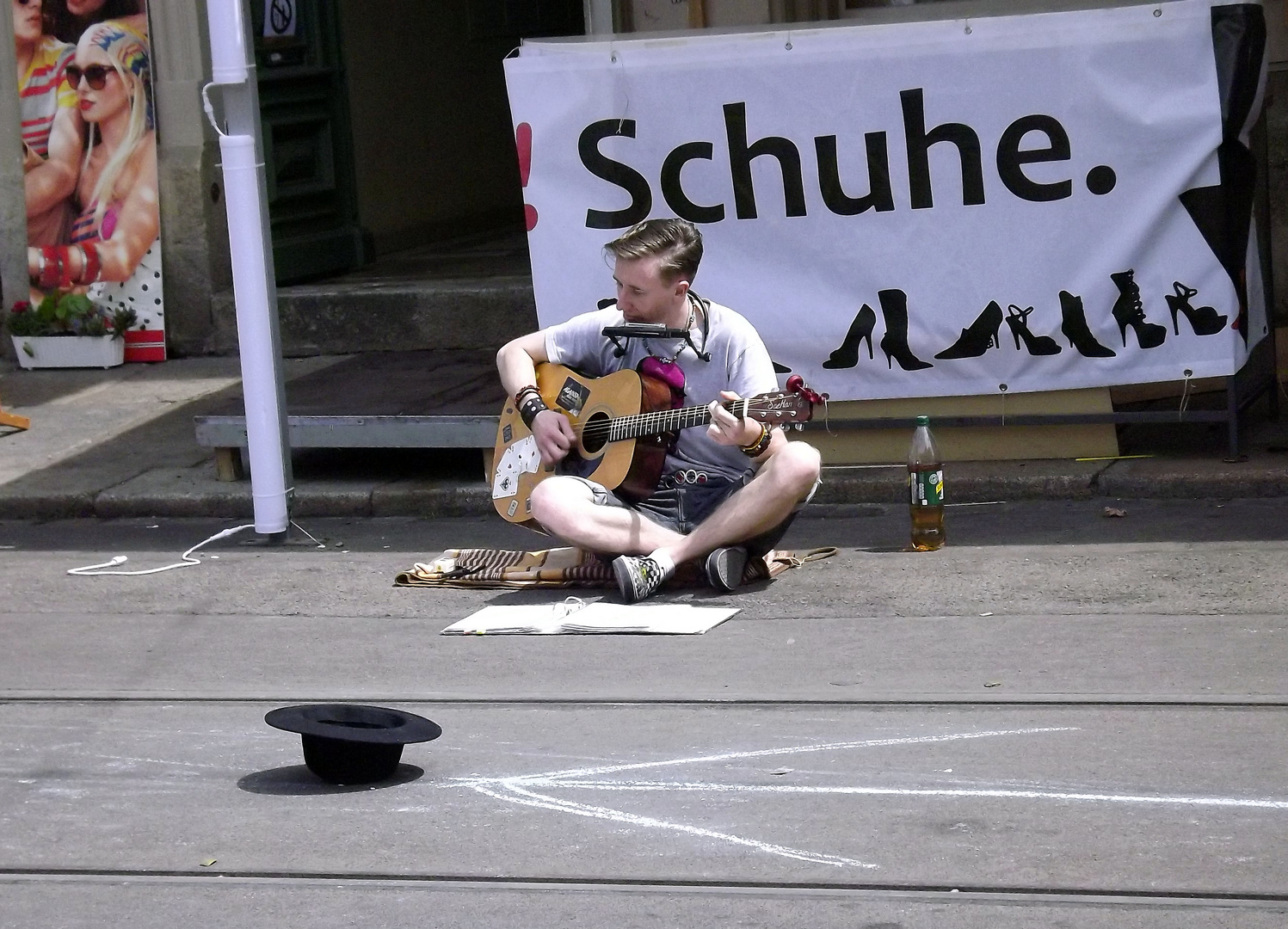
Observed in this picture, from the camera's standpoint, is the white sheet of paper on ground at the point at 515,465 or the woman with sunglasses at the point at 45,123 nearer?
the white sheet of paper on ground at the point at 515,465

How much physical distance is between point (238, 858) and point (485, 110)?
377 inches

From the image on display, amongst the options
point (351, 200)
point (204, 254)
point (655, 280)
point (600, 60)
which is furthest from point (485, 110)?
point (655, 280)

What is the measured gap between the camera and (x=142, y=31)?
32.4ft

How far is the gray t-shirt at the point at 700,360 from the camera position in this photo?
19.2 feet

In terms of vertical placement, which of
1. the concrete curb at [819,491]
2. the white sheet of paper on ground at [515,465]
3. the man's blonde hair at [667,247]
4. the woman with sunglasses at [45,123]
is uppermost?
the woman with sunglasses at [45,123]

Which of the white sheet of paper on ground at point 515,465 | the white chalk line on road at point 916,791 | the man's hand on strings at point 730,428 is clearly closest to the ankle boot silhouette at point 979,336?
the man's hand on strings at point 730,428

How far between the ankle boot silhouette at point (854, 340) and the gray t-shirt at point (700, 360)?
1138mm

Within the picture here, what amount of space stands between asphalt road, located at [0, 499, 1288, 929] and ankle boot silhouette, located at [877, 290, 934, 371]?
2.43ft

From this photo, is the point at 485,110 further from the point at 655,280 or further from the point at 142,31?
the point at 655,280

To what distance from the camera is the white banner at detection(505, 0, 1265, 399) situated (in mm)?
6625

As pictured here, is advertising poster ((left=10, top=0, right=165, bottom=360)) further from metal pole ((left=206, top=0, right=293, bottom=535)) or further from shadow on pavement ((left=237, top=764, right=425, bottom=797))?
shadow on pavement ((left=237, top=764, right=425, bottom=797))

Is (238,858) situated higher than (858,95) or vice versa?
(858,95)

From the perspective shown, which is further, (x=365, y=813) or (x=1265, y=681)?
(x=1265, y=681)

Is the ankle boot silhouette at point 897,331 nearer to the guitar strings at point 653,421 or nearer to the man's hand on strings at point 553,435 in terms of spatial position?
the guitar strings at point 653,421
